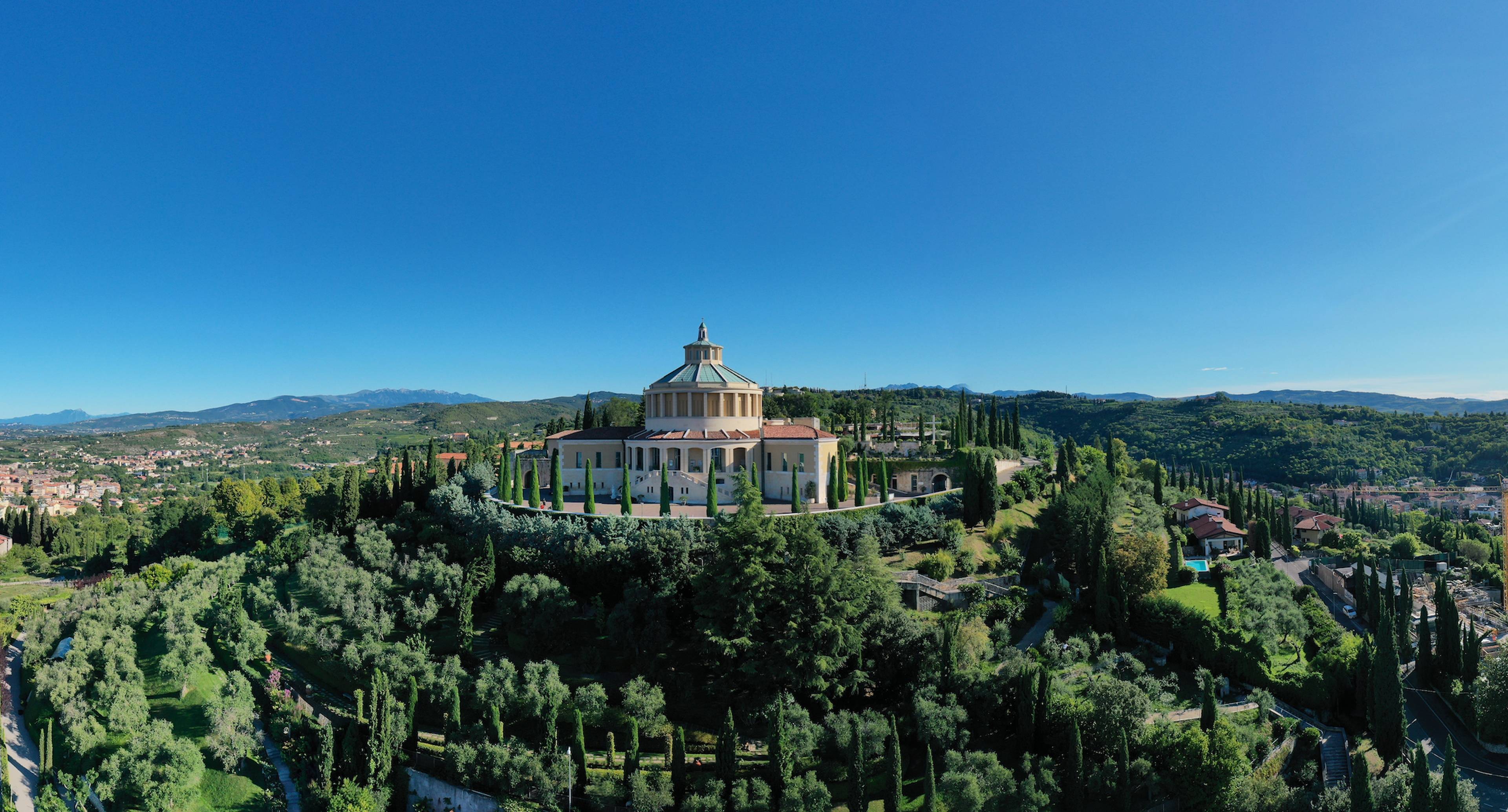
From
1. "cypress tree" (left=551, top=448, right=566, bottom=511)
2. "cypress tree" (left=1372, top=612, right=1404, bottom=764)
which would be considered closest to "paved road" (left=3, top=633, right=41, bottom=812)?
"cypress tree" (left=551, top=448, right=566, bottom=511)

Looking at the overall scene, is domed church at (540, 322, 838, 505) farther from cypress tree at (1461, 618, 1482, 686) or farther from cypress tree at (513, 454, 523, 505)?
cypress tree at (1461, 618, 1482, 686)

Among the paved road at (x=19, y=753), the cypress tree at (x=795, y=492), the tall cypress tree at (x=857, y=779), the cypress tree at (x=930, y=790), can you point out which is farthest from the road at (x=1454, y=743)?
the paved road at (x=19, y=753)

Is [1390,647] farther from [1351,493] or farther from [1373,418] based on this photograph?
[1373,418]

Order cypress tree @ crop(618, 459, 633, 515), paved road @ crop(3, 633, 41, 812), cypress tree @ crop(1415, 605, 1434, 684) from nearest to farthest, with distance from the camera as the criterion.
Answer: paved road @ crop(3, 633, 41, 812) → cypress tree @ crop(1415, 605, 1434, 684) → cypress tree @ crop(618, 459, 633, 515)

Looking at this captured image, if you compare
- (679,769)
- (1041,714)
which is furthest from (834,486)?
(679,769)

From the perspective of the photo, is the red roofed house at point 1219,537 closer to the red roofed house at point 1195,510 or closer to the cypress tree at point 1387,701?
the red roofed house at point 1195,510

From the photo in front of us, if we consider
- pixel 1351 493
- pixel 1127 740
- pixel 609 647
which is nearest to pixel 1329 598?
pixel 1127 740

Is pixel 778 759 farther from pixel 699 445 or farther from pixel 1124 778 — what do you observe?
pixel 699 445
